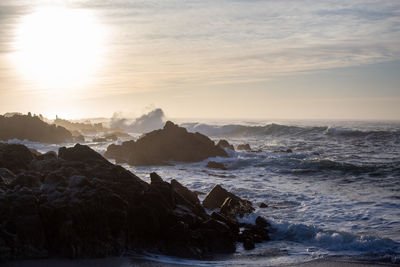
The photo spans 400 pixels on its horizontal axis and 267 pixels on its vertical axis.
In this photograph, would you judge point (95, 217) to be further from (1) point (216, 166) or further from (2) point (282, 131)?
(2) point (282, 131)

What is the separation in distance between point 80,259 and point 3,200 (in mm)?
1979

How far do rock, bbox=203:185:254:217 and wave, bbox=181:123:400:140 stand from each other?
38.5m

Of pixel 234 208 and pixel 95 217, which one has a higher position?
pixel 95 217

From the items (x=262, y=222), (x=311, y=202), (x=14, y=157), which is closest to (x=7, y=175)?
(x=14, y=157)

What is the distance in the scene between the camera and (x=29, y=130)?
47.4 meters

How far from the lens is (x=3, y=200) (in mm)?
8062

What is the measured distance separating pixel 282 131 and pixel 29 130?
34469 mm

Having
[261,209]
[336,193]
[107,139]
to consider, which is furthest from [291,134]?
[261,209]

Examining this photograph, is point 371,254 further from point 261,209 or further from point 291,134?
point 291,134

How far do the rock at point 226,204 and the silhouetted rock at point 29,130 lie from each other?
37744 mm

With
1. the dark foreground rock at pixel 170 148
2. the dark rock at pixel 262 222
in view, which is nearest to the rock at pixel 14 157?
the dark rock at pixel 262 222

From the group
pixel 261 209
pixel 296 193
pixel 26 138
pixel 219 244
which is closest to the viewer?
pixel 219 244

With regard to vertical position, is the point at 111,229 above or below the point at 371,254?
above

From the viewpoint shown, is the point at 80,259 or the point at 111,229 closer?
the point at 80,259
